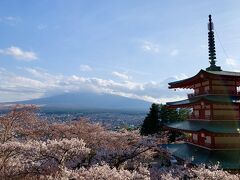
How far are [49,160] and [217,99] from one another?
408 inches

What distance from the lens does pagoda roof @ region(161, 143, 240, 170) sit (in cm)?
1544

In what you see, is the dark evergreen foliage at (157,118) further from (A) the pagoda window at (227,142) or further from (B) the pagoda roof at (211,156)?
(A) the pagoda window at (227,142)

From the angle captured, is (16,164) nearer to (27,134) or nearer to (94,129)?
(27,134)

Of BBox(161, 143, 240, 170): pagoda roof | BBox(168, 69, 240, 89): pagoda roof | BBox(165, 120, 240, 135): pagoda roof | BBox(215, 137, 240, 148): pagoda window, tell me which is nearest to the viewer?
BBox(161, 143, 240, 170): pagoda roof

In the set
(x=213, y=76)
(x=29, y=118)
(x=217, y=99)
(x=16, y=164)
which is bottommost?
(x=16, y=164)

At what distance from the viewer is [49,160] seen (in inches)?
536

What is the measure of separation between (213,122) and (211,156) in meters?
2.27

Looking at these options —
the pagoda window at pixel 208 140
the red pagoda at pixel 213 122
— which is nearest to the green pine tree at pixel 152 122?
the red pagoda at pixel 213 122

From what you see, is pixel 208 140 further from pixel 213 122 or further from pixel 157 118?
pixel 157 118

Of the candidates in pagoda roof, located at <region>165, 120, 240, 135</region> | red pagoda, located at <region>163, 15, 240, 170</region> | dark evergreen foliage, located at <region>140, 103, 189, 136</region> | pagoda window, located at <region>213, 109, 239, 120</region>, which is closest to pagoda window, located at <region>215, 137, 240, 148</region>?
red pagoda, located at <region>163, 15, 240, 170</region>

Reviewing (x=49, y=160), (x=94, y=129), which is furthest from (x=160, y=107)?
(x=49, y=160)

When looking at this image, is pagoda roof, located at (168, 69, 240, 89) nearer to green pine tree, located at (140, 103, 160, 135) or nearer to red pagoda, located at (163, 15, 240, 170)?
red pagoda, located at (163, 15, 240, 170)

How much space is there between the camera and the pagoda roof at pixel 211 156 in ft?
50.7

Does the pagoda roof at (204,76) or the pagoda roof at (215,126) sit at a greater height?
the pagoda roof at (204,76)
